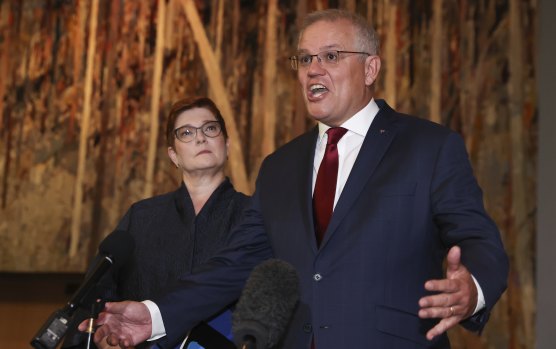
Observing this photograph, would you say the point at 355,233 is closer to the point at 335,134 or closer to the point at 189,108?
the point at 335,134

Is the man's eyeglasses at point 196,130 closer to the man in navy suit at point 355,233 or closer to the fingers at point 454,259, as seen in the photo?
the man in navy suit at point 355,233

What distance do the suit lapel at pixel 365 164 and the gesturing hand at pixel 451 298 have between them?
0.45 m

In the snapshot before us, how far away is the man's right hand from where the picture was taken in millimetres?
2150

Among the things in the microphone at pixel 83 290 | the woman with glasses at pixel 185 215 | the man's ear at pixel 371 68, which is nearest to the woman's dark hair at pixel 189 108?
the woman with glasses at pixel 185 215

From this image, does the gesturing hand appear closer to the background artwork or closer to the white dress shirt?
the white dress shirt

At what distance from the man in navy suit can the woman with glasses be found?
50 cm

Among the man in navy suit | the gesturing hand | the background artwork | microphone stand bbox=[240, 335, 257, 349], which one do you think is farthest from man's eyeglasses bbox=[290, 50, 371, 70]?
the background artwork

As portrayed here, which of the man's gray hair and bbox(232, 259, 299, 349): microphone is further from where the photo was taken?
the man's gray hair

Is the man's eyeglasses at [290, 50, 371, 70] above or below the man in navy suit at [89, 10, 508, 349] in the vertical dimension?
above

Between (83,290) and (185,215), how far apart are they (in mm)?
1183

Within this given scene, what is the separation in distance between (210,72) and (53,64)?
1.01 m

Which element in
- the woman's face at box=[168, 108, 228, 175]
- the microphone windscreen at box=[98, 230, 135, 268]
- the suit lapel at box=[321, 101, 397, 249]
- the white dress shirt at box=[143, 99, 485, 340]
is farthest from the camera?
the woman's face at box=[168, 108, 228, 175]

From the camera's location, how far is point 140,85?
5047 millimetres

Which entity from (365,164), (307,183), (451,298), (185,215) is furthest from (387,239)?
(185,215)
